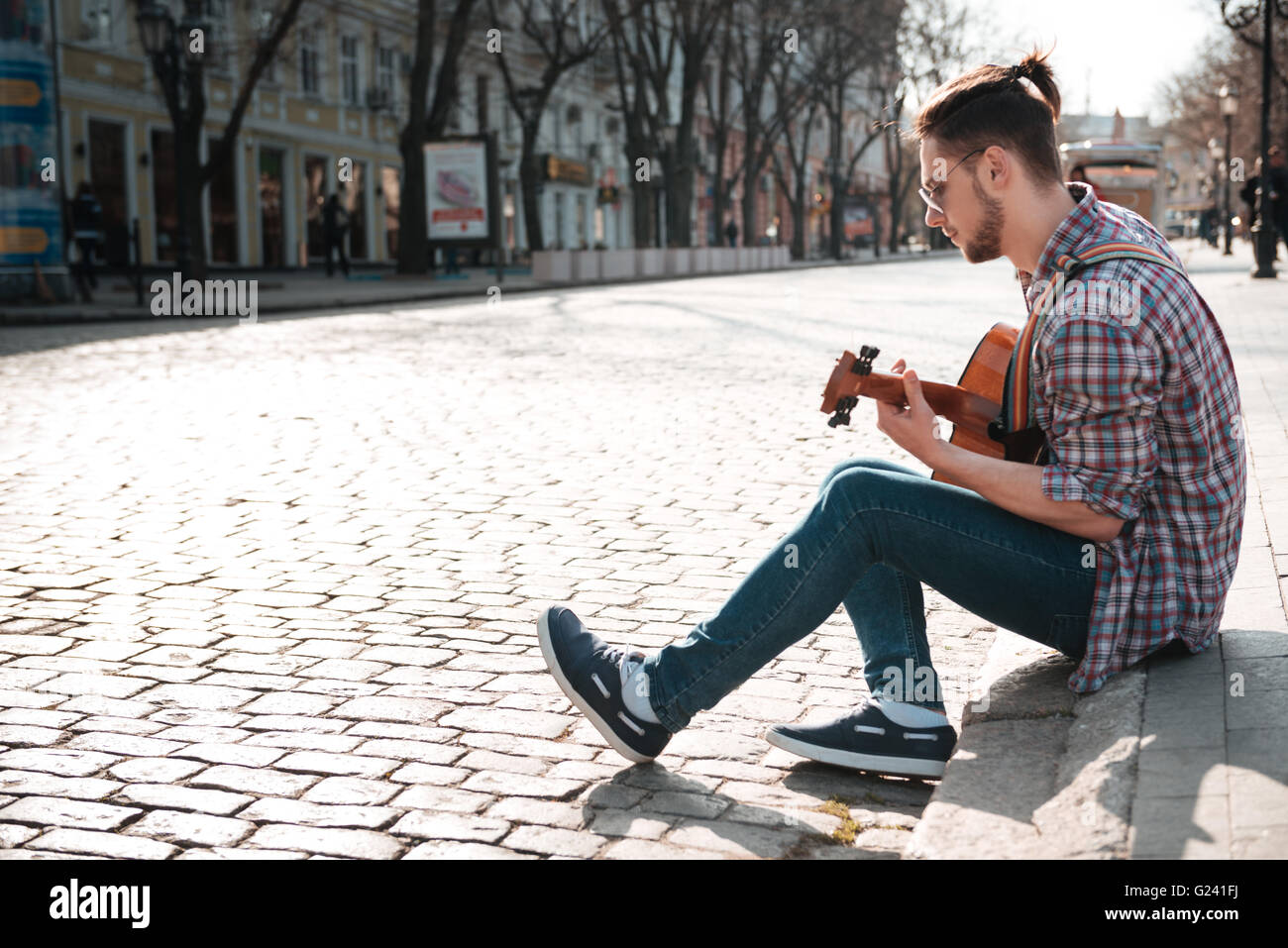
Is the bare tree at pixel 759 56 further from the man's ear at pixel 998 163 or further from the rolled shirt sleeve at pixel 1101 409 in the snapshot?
the rolled shirt sleeve at pixel 1101 409

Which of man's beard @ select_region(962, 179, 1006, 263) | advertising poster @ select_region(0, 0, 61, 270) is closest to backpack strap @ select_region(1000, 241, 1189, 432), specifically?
man's beard @ select_region(962, 179, 1006, 263)

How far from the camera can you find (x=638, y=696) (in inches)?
131

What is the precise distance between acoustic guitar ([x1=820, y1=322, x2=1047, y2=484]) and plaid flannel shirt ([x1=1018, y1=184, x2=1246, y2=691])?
0.10 m

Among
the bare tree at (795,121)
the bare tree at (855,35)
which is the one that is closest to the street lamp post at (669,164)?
the bare tree at (855,35)

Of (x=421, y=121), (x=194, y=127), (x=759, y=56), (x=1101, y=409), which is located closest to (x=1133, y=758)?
(x=1101, y=409)

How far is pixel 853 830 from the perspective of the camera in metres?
3.08

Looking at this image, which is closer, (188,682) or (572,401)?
(188,682)

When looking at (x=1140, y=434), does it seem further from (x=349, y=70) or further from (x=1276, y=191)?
(x=349, y=70)

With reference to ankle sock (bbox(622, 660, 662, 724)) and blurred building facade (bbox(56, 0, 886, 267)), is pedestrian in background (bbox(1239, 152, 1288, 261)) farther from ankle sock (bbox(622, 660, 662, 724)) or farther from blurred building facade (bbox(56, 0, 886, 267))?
ankle sock (bbox(622, 660, 662, 724))

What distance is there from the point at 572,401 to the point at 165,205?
25.0m

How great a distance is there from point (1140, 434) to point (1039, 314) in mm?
311

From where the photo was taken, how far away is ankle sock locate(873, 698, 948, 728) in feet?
10.9
